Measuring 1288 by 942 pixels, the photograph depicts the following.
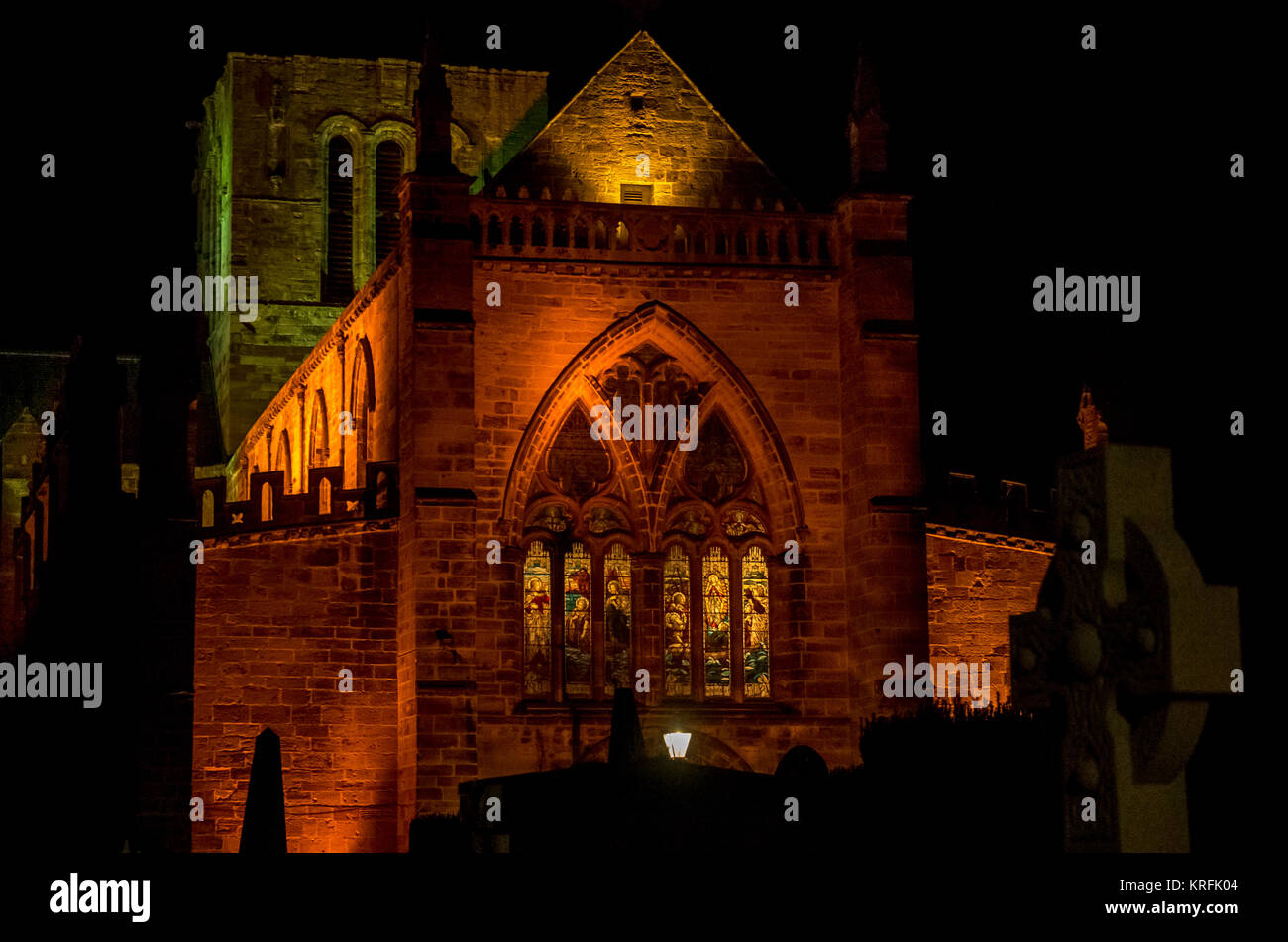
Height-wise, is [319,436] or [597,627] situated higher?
[319,436]

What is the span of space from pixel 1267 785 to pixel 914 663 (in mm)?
14102

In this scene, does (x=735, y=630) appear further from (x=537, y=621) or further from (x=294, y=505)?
(x=294, y=505)

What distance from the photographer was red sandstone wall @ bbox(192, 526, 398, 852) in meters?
28.4

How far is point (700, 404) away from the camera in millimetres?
30438

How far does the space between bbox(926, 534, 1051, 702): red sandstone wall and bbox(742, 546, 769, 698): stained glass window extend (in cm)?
234

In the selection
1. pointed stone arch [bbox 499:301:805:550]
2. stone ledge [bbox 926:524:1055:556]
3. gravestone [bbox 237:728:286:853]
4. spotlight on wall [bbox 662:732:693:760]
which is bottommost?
gravestone [bbox 237:728:286:853]

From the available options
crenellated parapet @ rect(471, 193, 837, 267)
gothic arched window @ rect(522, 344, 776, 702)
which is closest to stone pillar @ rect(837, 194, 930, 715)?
crenellated parapet @ rect(471, 193, 837, 267)

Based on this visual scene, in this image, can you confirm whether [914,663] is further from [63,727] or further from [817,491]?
[63,727]

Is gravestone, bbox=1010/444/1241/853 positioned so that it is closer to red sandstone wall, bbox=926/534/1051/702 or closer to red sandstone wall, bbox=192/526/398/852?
Answer: red sandstone wall, bbox=192/526/398/852

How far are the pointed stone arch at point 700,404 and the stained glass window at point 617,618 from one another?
1.85 feet

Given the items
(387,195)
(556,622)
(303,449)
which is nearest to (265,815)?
(556,622)

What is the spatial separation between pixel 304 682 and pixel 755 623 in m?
6.41

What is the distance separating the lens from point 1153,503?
444 inches
